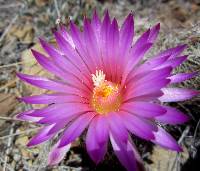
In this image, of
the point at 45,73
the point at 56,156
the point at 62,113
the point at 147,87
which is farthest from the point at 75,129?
the point at 45,73

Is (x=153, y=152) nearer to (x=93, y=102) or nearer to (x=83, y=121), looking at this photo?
(x=93, y=102)

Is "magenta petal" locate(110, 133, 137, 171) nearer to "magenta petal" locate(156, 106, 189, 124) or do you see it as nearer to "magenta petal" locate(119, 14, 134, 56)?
"magenta petal" locate(156, 106, 189, 124)

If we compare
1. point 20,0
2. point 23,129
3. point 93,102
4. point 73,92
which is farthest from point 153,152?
point 20,0

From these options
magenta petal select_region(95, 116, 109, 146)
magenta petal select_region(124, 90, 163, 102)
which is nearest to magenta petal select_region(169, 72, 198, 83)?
magenta petal select_region(124, 90, 163, 102)

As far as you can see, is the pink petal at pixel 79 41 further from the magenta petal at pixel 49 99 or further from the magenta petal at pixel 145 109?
the magenta petal at pixel 145 109

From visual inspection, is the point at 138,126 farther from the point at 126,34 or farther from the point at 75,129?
the point at 126,34
